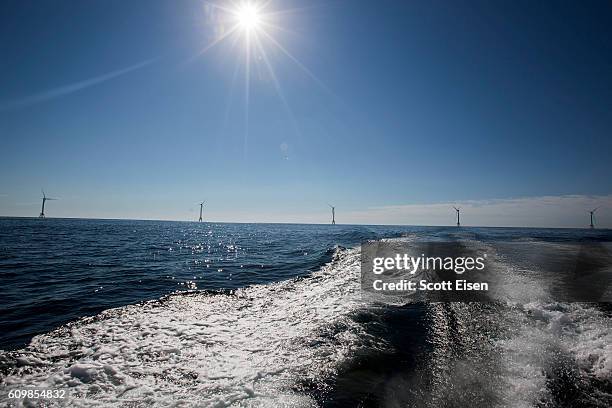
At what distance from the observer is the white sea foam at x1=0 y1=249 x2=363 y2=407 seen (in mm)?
4953

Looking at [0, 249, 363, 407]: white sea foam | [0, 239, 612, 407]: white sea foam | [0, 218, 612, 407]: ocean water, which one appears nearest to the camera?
[0, 218, 612, 407]: ocean water

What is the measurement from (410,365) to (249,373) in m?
3.25

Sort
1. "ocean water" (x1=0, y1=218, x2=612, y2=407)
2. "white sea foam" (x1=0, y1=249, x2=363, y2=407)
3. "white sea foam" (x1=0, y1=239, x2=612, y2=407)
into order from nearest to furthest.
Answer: "ocean water" (x1=0, y1=218, x2=612, y2=407), "white sea foam" (x1=0, y1=239, x2=612, y2=407), "white sea foam" (x1=0, y1=249, x2=363, y2=407)

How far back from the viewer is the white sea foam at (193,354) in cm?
495

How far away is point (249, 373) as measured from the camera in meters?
5.56

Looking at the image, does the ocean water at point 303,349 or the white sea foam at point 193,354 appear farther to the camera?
the white sea foam at point 193,354

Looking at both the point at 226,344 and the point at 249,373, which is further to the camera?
the point at 226,344

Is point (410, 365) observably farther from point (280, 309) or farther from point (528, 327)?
point (280, 309)

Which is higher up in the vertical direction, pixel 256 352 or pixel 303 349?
pixel 303 349

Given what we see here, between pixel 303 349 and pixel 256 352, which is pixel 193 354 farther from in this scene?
pixel 303 349

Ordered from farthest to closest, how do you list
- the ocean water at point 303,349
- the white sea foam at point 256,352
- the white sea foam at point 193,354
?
the white sea foam at point 193,354 → the white sea foam at point 256,352 → the ocean water at point 303,349

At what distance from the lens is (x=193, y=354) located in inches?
255

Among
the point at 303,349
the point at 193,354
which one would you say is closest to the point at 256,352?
the point at 303,349

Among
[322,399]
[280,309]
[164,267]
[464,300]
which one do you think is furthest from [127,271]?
[464,300]
